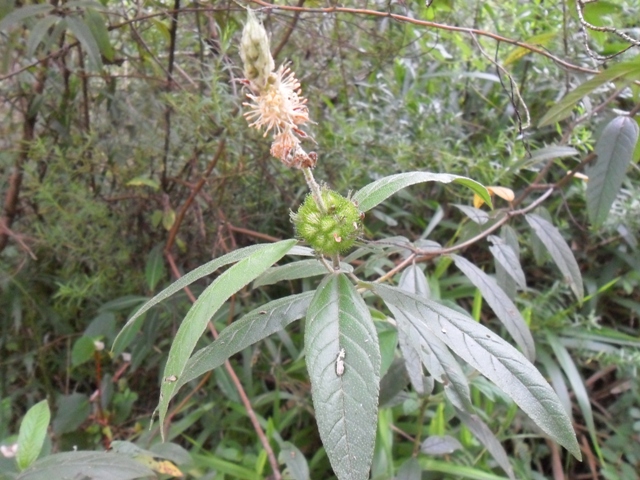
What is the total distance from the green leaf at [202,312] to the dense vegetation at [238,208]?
0.50 m

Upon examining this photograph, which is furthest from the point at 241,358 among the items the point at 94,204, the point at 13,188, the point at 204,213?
the point at 13,188

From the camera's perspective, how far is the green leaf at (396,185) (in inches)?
21.7

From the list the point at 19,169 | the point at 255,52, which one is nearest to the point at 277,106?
the point at 255,52

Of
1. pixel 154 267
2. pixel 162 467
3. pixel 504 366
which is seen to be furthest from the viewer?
pixel 154 267

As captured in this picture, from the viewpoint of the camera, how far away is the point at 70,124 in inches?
46.7

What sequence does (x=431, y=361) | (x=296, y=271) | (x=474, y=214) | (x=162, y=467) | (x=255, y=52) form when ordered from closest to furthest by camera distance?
(x=255, y=52)
(x=296, y=271)
(x=431, y=361)
(x=162, y=467)
(x=474, y=214)

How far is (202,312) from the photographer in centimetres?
46

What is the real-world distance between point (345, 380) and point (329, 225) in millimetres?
162

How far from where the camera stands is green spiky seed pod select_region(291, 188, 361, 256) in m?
0.54

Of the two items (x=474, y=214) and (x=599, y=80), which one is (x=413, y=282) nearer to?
(x=474, y=214)

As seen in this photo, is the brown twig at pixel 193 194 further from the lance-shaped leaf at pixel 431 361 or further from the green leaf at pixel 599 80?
the green leaf at pixel 599 80

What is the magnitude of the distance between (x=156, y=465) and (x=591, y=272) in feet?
4.37

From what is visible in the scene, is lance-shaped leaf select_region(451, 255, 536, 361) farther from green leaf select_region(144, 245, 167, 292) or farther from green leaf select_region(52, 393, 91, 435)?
green leaf select_region(52, 393, 91, 435)

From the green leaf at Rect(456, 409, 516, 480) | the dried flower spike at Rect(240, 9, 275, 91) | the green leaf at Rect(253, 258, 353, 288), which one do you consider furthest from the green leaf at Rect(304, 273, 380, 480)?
the green leaf at Rect(456, 409, 516, 480)
